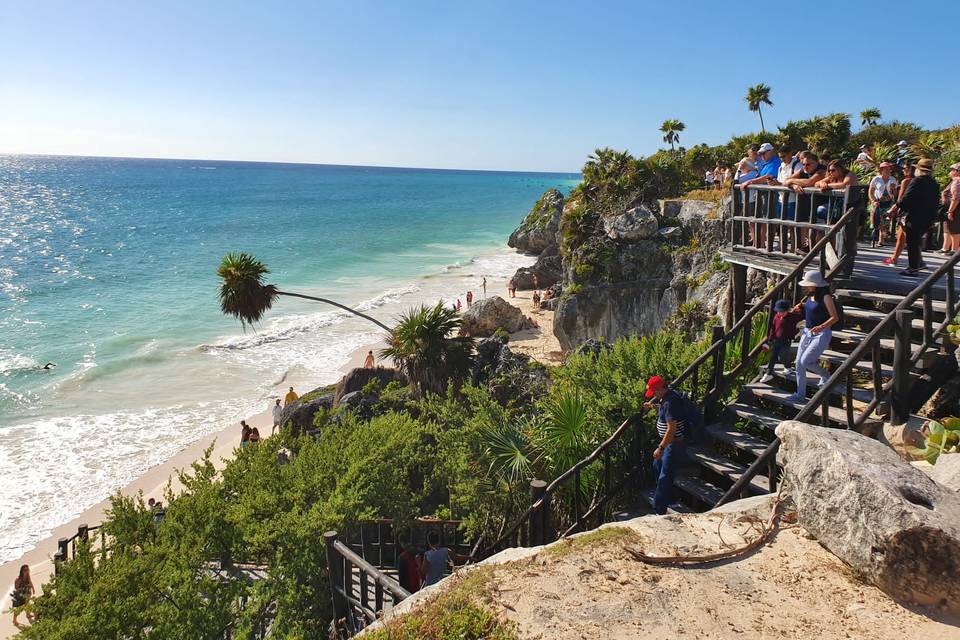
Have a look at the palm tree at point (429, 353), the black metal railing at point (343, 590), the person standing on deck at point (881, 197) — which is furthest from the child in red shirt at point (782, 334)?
the palm tree at point (429, 353)

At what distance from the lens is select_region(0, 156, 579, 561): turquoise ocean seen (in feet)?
65.8

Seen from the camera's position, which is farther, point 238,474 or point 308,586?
point 238,474

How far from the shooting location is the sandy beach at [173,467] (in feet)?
45.4

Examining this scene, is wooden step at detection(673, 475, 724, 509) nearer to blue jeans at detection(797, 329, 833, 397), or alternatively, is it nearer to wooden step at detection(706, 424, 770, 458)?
wooden step at detection(706, 424, 770, 458)

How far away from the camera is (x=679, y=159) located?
2802 cm

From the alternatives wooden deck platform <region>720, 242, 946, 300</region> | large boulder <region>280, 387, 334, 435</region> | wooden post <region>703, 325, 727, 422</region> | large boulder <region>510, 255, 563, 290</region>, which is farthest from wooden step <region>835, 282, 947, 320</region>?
large boulder <region>510, 255, 563, 290</region>

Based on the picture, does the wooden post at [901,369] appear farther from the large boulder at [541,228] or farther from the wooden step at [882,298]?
the large boulder at [541,228]

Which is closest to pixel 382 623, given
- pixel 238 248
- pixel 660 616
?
pixel 660 616

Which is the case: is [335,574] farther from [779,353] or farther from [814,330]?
[779,353]

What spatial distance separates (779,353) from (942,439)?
257 centimetres

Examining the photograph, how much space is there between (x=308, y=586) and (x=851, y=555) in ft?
18.7

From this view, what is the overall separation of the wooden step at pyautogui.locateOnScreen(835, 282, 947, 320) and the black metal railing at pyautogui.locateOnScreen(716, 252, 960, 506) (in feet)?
1.77

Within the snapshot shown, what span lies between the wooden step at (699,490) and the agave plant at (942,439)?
6.44 feet

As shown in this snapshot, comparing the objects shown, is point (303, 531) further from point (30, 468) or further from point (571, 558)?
point (30, 468)
